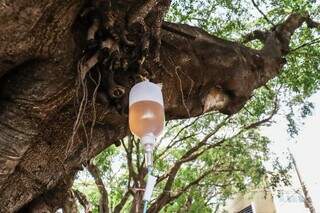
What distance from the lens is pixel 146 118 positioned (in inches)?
76.8

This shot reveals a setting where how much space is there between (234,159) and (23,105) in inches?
235

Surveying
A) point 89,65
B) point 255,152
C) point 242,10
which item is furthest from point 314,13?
point 89,65

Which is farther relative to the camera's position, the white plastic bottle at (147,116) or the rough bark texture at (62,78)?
the rough bark texture at (62,78)

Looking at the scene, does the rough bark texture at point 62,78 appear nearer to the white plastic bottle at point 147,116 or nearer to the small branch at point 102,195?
the white plastic bottle at point 147,116

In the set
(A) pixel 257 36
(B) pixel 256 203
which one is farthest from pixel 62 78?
(B) pixel 256 203

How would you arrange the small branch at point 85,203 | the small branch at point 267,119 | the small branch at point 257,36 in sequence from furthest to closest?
1. the small branch at point 267,119
2. the small branch at point 257,36
3. the small branch at point 85,203

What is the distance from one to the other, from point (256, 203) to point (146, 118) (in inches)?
453

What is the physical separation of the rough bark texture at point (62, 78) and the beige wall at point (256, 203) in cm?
862

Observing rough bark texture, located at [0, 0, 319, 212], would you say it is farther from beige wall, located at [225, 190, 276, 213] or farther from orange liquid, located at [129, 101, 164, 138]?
beige wall, located at [225, 190, 276, 213]

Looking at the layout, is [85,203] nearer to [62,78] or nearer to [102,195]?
[62,78]

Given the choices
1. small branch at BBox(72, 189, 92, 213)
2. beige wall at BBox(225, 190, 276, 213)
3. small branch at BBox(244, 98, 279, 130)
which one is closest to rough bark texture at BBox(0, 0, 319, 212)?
small branch at BBox(72, 189, 92, 213)

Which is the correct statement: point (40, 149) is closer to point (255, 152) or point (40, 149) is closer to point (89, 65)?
point (89, 65)

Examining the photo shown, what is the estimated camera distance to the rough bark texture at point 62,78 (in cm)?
207

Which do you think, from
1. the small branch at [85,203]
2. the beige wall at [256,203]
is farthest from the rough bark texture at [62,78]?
the beige wall at [256,203]
